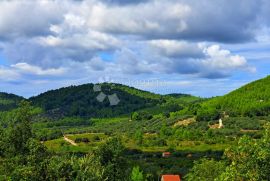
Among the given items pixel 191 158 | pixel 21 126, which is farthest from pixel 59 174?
pixel 191 158

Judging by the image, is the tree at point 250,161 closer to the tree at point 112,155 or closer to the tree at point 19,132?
the tree at point 19,132

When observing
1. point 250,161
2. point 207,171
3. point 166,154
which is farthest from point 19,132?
point 166,154

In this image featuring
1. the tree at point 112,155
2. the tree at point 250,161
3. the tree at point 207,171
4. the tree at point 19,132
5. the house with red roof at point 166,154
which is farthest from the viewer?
the house with red roof at point 166,154

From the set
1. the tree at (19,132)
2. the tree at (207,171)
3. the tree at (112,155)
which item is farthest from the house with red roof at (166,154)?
the tree at (19,132)

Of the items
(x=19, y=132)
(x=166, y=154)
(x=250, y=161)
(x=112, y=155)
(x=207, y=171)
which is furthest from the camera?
(x=166, y=154)

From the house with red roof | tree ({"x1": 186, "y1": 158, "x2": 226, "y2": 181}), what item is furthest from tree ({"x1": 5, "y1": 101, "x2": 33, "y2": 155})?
the house with red roof

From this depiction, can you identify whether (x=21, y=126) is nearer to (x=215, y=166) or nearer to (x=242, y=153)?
(x=242, y=153)

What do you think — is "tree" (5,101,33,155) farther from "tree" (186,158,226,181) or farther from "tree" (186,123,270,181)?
"tree" (186,158,226,181)

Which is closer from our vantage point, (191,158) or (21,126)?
(21,126)

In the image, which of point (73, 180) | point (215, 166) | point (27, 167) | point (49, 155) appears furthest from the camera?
point (215, 166)

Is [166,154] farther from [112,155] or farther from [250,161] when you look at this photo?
[250,161]

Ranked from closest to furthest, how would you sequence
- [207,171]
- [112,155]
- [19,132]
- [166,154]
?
[19,132], [112,155], [207,171], [166,154]

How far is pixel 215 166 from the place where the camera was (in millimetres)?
84938

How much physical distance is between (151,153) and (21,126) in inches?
5563
